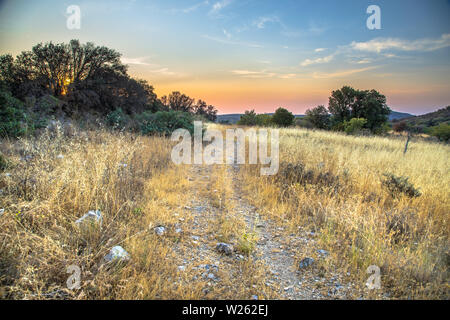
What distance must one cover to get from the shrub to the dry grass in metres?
0.10

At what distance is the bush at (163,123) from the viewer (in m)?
11.1

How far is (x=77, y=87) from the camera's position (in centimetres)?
1238

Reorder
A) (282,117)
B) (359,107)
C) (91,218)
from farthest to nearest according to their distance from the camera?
(359,107), (282,117), (91,218)

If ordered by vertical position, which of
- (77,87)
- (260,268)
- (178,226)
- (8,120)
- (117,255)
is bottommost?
(260,268)

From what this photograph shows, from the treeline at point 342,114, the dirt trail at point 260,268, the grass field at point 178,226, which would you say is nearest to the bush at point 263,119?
the treeline at point 342,114

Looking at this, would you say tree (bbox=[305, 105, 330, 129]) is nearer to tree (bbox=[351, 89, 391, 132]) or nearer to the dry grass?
tree (bbox=[351, 89, 391, 132])

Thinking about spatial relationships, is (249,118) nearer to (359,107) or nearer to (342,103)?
(342,103)

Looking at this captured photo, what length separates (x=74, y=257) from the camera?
2.18 metres

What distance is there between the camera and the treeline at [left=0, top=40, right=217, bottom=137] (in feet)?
32.5

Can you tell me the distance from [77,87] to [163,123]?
6.11 metres

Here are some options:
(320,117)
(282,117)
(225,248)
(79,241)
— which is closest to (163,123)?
(79,241)

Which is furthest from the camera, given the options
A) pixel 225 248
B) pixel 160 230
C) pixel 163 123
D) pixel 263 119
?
pixel 263 119
